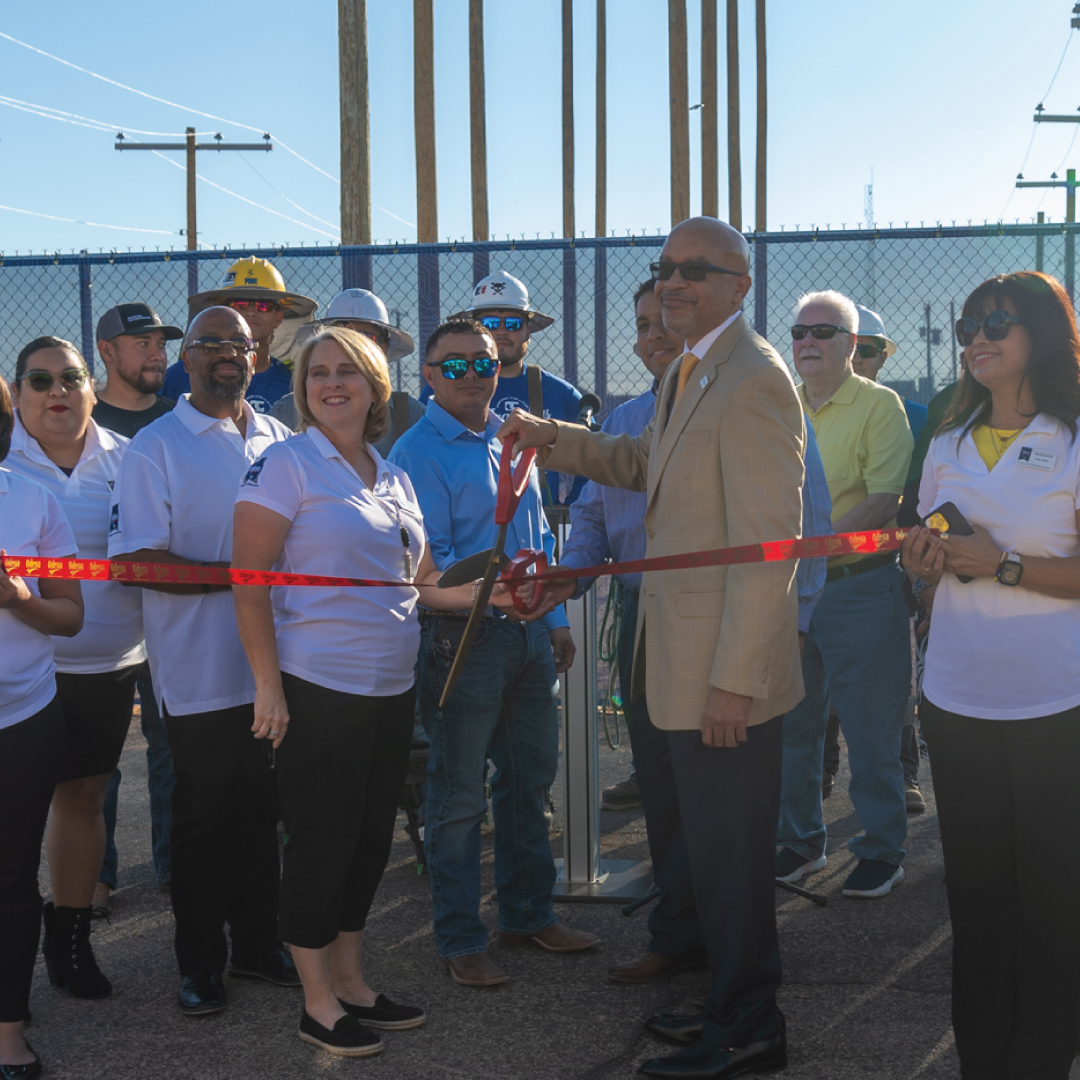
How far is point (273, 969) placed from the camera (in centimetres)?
370

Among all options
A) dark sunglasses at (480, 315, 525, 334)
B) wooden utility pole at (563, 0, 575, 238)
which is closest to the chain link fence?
dark sunglasses at (480, 315, 525, 334)

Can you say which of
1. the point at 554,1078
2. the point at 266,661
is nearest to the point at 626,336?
the point at 266,661

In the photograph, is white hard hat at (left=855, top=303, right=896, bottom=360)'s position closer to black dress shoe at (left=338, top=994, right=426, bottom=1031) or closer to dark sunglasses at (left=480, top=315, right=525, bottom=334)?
dark sunglasses at (left=480, top=315, right=525, bottom=334)

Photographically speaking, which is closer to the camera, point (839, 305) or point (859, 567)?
point (859, 567)

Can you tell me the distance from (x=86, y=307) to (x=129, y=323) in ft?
8.32

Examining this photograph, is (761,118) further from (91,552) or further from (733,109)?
(91,552)

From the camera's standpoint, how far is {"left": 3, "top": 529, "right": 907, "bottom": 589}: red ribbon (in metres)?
2.87

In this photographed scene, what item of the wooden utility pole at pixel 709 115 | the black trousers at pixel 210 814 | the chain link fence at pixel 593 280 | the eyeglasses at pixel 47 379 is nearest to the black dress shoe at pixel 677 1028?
the black trousers at pixel 210 814

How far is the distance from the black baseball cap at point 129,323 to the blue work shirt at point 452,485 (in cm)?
137

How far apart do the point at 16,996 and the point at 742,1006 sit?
195cm

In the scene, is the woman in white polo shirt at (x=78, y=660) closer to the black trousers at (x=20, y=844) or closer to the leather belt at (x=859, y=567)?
the black trousers at (x=20, y=844)

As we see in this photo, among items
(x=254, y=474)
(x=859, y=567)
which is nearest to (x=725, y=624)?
(x=254, y=474)

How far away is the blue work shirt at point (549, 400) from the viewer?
17.2ft

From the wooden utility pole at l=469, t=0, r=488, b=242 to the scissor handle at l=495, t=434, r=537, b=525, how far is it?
24.0ft
